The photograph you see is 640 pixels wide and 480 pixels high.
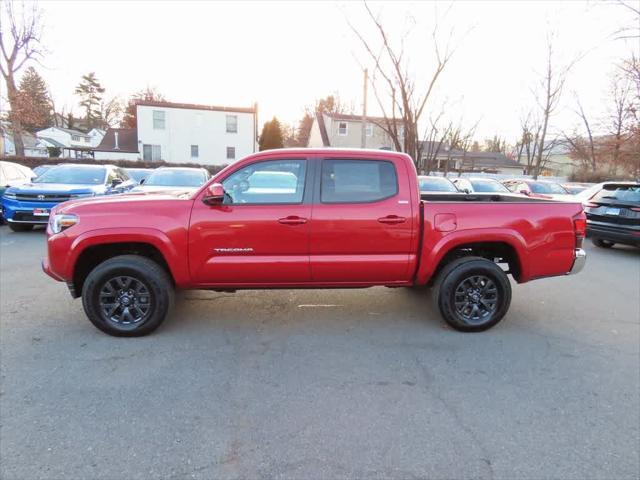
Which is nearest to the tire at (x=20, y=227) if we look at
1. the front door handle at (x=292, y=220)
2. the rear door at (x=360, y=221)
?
the front door handle at (x=292, y=220)

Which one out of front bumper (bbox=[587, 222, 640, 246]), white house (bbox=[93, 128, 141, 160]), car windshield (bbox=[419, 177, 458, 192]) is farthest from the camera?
white house (bbox=[93, 128, 141, 160])

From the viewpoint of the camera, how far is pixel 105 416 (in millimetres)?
2766

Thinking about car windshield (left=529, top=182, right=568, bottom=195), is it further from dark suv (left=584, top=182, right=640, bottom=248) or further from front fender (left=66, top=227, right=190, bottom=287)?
front fender (left=66, top=227, right=190, bottom=287)

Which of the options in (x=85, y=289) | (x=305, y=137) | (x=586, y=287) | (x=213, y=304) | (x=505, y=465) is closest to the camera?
(x=505, y=465)

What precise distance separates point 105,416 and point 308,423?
142cm

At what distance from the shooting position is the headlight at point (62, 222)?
3.87 meters

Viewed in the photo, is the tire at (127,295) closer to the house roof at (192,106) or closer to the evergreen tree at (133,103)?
the house roof at (192,106)

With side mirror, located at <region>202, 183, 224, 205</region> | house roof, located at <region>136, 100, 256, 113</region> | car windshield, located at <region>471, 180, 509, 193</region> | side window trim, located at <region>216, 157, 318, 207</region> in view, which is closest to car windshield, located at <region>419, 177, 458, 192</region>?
car windshield, located at <region>471, 180, 509, 193</region>

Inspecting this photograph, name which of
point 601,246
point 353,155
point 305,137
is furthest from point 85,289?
point 305,137

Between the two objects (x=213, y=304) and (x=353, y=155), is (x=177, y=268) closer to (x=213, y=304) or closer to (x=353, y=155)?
(x=213, y=304)

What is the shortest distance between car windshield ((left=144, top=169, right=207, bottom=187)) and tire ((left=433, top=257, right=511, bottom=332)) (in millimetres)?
7696

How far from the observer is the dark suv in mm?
8359

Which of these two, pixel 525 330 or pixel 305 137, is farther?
pixel 305 137

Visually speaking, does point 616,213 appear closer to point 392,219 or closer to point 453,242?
point 453,242
